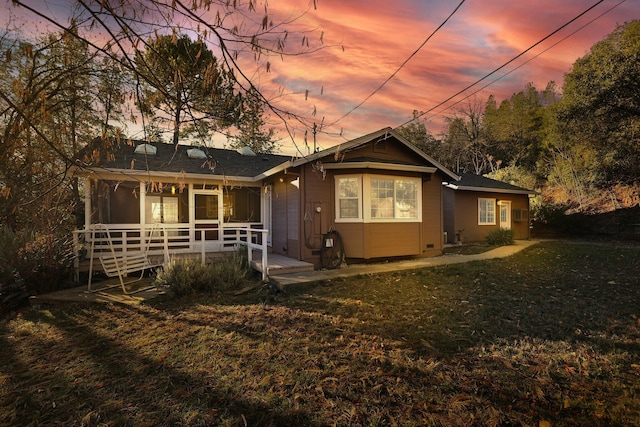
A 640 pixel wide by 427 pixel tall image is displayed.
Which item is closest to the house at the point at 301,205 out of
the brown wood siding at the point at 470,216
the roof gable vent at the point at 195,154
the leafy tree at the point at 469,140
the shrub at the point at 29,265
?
the roof gable vent at the point at 195,154

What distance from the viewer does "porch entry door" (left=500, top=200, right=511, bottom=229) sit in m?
16.3

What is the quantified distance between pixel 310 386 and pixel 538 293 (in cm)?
548

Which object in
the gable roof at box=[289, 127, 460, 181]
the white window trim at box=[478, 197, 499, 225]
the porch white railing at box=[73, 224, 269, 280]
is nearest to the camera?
the gable roof at box=[289, 127, 460, 181]

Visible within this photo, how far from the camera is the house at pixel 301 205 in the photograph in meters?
8.67

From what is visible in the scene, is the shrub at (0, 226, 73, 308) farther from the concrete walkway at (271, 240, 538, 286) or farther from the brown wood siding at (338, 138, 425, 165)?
the brown wood siding at (338, 138, 425, 165)

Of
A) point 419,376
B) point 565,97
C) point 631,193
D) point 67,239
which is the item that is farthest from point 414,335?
point 631,193

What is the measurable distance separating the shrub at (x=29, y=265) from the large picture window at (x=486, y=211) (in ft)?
53.6

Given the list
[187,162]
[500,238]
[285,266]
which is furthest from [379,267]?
[500,238]

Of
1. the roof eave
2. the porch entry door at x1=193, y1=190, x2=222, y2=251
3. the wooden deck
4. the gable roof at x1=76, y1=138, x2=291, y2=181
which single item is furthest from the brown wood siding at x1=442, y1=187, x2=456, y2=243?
the porch entry door at x1=193, y1=190, x2=222, y2=251

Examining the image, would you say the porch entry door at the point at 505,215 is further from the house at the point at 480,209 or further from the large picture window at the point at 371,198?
the large picture window at the point at 371,198

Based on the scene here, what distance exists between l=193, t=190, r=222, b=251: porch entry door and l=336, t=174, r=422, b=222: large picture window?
4615mm

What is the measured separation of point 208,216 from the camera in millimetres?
10867

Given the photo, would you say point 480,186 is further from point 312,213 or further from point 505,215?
point 312,213

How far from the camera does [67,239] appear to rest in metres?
8.00
